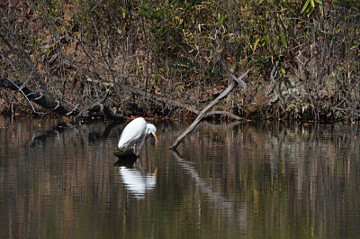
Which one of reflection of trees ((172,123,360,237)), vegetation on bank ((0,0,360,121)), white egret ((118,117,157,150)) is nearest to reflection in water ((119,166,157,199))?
reflection of trees ((172,123,360,237))

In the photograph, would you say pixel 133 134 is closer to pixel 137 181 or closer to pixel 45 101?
pixel 137 181

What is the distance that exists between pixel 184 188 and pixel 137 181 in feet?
2.51

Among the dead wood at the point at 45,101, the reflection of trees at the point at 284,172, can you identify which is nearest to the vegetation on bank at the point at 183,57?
the dead wood at the point at 45,101

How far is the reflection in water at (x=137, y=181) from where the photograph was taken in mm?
7832

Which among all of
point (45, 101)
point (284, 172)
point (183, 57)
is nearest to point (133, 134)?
point (284, 172)

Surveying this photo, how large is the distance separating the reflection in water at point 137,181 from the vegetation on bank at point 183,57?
732 cm

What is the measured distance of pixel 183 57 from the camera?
1855 cm

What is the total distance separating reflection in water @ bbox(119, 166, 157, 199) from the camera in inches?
308

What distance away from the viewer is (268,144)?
12.7 metres

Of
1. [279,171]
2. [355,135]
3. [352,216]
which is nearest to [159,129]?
[355,135]

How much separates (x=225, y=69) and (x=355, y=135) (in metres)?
4.10

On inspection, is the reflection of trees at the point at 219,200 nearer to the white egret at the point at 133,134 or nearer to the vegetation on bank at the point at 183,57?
the white egret at the point at 133,134

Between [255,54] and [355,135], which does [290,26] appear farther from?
[355,135]

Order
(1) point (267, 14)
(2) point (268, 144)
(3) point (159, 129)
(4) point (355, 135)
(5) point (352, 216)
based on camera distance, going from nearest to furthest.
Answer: (5) point (352, 216)
(2) point (268, 144)
(4) point (355, 135)
(3) point (159, 129)
(1) point (267, 14)
